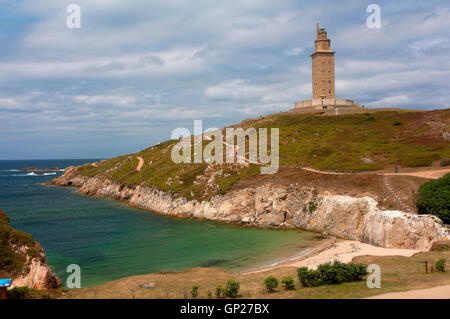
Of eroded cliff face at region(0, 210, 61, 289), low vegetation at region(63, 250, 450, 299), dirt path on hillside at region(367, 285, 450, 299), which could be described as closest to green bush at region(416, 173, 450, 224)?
→ low vegetation at region(63, 250, 450, 299)

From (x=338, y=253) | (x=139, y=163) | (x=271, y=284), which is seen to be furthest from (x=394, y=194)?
(x=139, y=163)

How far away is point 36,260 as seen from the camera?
28.6m

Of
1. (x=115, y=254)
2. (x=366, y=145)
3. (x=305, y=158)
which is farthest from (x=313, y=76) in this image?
(x=115, y=254)

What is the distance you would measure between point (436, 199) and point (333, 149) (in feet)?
117

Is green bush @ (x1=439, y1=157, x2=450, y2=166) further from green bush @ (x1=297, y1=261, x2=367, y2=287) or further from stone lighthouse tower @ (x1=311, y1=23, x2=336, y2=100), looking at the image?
stone lighthouse tower @ (x1=311, y1=23, x2=336, y2=100)

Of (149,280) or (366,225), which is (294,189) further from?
(149,280)

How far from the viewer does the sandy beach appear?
3381 centimetres

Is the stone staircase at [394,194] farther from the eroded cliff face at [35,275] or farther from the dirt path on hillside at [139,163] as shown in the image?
the dirt path on hillside at [139,163]

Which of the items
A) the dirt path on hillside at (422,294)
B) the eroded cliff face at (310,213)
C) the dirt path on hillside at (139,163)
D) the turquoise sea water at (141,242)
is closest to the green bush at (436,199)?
the eroded cliff face at (310,213)

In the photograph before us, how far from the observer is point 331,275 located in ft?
78.4

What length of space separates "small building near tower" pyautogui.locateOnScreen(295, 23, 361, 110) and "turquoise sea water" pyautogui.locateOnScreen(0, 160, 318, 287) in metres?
71.9

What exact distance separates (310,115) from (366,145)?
32.6 meters

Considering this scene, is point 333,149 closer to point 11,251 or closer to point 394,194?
point 394,194

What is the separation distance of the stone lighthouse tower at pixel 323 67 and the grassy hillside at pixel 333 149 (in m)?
11.8
